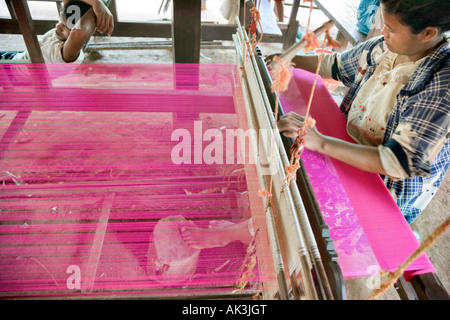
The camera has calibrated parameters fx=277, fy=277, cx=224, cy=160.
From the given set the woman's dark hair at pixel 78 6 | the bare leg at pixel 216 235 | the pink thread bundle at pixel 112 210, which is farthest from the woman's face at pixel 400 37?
the woman's dark hair at pixel 78 6

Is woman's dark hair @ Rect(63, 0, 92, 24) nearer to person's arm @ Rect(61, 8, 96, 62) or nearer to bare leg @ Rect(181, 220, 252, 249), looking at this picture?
person's arm @ Rect(61, 8, 96, 62)

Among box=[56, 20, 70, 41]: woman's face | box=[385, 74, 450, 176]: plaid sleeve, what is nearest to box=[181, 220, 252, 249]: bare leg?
box=[385, 74, 450, 176]: plaid sleeve

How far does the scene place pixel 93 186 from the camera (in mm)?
1916

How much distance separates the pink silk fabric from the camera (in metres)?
1.05

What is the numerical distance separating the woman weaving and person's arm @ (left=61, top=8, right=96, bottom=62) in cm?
157

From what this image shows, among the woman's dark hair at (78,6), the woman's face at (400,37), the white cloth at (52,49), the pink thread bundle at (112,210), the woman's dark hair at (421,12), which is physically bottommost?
the pink thread bundle at (112,210)

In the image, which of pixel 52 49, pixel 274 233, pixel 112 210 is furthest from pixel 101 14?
pixel 274 233

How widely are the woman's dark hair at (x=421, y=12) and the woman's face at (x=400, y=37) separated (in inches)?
0.8

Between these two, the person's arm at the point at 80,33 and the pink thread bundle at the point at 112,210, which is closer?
the pink thread bundle at the point at 112,210

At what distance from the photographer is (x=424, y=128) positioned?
1117mm

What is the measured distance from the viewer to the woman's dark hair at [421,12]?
1.03 m

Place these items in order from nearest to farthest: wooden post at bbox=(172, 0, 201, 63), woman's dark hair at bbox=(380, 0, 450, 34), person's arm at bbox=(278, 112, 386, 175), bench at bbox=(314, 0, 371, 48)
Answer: woman's dark hair at bbox=(380, 0, 450, 34) → person's arm at bbox=(278, 112, 386, 175) → wooden post at bbox=(172, 0, 201, 63) → bench at bbox=(314, 0, 371, 48)

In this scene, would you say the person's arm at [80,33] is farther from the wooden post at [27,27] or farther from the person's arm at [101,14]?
the wooden post at [27,27]

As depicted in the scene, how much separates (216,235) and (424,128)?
1.13 m
